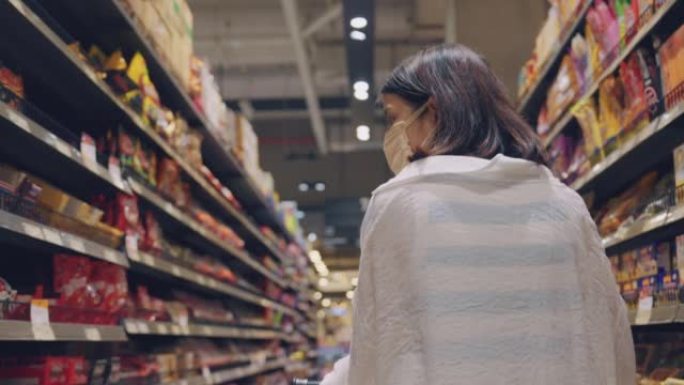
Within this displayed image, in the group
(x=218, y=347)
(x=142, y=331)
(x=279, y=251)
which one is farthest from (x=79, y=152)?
(x=279, y=251)

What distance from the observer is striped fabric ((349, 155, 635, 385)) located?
1178 millimetres

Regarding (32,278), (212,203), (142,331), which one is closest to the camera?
(32,278)

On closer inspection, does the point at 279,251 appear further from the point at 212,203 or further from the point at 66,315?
the point at 66,315

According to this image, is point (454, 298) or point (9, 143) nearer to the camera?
point (454, 298)

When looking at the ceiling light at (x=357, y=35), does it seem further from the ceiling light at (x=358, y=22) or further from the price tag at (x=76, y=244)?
the price tag at (x=76, y=244)

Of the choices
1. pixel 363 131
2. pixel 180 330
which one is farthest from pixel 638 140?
pixel 363 131

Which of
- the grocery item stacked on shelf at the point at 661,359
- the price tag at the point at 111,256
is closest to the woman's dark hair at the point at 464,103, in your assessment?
the grocery item stacked on shelf at the point at 661,359

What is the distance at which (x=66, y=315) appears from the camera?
235 centimetres

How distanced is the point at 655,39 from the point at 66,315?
6.63 ft

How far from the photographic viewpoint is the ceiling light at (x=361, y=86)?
7.44 m

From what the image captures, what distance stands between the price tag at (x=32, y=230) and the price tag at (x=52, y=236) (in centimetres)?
3

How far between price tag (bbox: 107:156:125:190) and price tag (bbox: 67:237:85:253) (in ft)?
1.28

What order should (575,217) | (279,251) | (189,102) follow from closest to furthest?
(575,217) → (189,102) → (279,251)

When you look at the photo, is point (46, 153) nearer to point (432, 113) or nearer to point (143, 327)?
point (143, 327)
